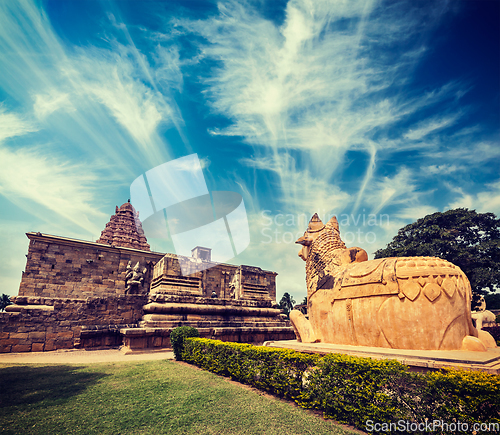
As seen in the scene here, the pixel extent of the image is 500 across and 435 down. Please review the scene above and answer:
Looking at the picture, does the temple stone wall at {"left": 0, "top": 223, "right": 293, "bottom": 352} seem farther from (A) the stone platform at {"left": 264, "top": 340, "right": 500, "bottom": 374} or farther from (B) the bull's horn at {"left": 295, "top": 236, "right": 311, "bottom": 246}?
(A) the stone platform at {"left": 264, "top": 340, "right": 500, "bottom": 374}

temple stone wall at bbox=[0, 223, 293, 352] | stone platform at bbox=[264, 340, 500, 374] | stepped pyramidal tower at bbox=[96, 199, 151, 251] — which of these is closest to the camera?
stone platform at bbox=[264, 340, 500, 374]

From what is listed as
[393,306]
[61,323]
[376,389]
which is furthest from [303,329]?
[61,323]

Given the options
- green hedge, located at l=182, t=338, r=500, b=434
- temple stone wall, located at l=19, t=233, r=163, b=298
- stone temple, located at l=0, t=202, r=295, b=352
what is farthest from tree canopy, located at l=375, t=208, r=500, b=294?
temple stone wall, located at l=19, t=233, r=163, b=298

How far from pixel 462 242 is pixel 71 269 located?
27382mm

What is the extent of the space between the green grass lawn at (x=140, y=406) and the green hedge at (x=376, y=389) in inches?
9.8

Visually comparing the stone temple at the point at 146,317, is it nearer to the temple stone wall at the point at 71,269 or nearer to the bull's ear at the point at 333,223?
the temple stone wall at the point at 71,269

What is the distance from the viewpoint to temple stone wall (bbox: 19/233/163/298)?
18.8 m

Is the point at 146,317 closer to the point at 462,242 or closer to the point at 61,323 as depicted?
the point at 61,323

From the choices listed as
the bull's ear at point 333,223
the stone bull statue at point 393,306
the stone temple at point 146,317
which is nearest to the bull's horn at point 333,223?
the bull's ear at point 333,223

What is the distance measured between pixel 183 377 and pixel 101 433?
2593 mm

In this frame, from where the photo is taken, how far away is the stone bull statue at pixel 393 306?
4184 mm

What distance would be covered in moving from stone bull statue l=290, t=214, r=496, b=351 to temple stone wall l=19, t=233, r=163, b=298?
19.1m

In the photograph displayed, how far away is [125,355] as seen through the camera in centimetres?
827

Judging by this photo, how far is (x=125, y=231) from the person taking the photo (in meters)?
29.1
